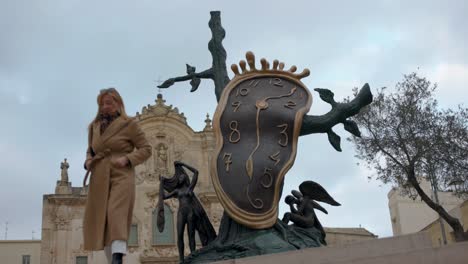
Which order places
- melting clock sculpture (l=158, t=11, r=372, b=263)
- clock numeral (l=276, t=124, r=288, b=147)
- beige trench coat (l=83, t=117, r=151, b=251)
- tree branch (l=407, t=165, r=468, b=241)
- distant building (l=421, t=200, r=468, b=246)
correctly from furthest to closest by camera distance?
distant building (l=421, t=200, r=468, b=246), tree branch (l=407, t=165, r=468, b=241), clock numeral (l=276, t=124, r=288, b=147), melting clock sculpture (l=158, t=11, r=372, b=263), beige trench coat (l=83, t=117, r=151, b=251)

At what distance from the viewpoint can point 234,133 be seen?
28.1ft

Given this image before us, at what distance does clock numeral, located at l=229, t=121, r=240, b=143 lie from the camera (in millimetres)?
8516

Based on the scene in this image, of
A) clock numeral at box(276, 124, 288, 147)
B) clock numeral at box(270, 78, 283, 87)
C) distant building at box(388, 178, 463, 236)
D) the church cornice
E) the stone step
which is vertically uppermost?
the church cornice

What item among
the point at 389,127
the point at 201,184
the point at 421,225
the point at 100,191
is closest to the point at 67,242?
the point at 201,184

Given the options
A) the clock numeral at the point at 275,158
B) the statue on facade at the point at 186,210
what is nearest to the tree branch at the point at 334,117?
the clock numeral at the point at 275,158

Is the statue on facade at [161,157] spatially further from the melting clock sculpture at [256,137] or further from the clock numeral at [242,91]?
the clock numeral at [242,91]

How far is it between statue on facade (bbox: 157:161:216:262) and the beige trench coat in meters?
2.47

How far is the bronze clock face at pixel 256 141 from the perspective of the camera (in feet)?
26.4

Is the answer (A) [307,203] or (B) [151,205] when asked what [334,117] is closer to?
(A) [307,203]

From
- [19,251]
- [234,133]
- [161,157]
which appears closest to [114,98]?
[234,133]

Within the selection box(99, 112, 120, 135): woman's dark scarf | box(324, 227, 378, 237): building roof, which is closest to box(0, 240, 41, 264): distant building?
box(324, 227, 378, 237): building roof

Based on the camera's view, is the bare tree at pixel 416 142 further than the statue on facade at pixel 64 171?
No

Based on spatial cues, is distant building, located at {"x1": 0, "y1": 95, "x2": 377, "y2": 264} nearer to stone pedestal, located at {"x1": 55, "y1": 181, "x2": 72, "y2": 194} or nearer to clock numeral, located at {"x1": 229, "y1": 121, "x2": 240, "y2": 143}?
stone pedestal, located at {"x1": 55, "y1": 181, "x2": 72, "y2": 194}

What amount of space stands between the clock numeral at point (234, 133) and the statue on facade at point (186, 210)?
2.30 ft
